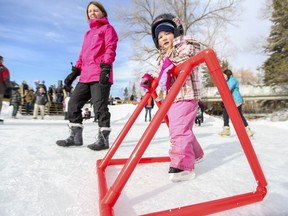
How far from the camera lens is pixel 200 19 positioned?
53.5ft

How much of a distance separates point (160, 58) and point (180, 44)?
34 cm

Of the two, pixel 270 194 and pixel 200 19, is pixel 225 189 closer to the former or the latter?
pixel 270 194

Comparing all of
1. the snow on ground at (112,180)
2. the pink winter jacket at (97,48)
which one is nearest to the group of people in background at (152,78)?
the pink winter jacket at (97,48)

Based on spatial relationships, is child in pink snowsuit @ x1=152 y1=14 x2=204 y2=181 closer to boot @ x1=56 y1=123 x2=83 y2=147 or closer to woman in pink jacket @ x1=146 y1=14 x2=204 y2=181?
woman in pink jacket @ x1=146 y1=14 x2=204 y2=181

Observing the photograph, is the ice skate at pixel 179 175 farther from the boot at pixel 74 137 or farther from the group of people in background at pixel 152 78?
the boot at pixel 74 137

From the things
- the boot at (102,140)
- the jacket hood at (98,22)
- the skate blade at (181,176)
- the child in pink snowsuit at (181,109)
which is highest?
the jacket hood at (98,22)

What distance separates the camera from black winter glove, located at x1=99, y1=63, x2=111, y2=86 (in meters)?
2.51

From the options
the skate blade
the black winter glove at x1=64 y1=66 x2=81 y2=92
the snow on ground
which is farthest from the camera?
the black winter glove at x1=64 y1=66 x2=81 y2=92

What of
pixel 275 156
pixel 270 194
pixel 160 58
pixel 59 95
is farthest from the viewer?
pixel 59 95

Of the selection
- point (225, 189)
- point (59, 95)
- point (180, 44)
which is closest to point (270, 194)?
point (225, 189)

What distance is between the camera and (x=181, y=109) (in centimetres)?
178

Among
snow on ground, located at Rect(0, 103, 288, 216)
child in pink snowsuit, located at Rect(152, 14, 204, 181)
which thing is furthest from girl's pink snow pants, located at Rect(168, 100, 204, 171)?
snow on ground, located at Rect(0, 103, 288, 216)

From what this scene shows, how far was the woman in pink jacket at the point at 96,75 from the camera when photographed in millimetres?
2621

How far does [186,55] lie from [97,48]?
132 cm
